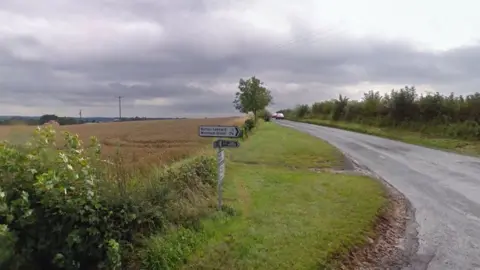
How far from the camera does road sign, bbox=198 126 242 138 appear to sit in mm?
8680

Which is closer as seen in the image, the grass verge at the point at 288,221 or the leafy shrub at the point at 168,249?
the leafy shrub at the point at 168,249

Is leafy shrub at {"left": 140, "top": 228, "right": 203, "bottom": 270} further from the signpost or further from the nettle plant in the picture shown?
the signpost

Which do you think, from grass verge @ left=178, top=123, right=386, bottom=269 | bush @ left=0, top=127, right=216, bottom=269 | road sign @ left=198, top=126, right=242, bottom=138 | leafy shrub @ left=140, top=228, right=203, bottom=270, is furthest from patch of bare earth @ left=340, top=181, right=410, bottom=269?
bush @ left=0, top=127, right=216, bottom=269

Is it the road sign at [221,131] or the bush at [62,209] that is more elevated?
the road sign at [221,131]

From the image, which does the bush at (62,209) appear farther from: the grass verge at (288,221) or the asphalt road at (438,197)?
the asphalt road at (438,197)

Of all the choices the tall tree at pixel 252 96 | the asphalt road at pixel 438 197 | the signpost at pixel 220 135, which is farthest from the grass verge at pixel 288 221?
the tall tree at pixel 252 96

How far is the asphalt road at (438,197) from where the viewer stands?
7.25 meters

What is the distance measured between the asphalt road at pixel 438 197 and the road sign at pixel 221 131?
12.7ft

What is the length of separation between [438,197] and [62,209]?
970cm

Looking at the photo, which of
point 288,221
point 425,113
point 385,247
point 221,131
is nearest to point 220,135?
point 221,131

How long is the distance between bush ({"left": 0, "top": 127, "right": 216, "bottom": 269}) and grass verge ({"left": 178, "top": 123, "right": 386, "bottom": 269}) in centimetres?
121

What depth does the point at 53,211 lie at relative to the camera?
627 centimetres

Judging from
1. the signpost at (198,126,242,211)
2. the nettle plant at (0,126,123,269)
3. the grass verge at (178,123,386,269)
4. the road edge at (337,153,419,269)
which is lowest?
the road edge at (337,153,419,269)

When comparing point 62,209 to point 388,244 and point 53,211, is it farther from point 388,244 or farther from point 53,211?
point 388,244
